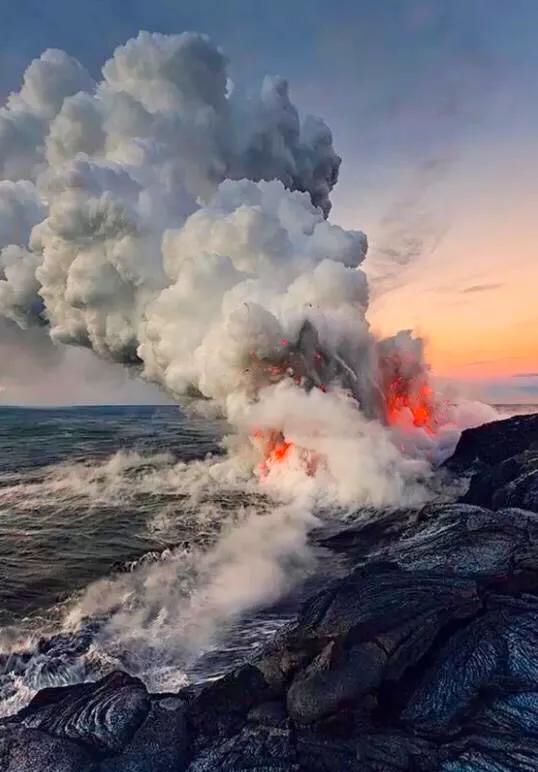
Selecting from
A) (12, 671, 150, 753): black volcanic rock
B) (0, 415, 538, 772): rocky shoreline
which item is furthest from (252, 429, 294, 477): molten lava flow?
(12, 671, 150, 753): black volcanic rock

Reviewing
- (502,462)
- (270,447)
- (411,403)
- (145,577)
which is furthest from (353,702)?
(411,403)

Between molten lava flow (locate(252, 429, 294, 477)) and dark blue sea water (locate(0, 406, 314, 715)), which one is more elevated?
molten lava flow (locate(252, 429, 294, 477))

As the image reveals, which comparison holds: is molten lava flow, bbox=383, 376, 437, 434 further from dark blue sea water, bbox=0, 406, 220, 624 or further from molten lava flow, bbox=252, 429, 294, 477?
dark blue sea water, bbox=0, 406, 220, 624

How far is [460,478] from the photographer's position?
3338cm

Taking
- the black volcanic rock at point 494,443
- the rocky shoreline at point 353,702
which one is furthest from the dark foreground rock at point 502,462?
the rocky shoreline at point 353,702

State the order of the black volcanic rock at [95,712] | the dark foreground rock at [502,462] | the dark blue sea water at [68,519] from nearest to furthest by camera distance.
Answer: the black volcanic rock at [95,712], the dark blue sea water at [68,519], the dark foreground rock at [502,462]

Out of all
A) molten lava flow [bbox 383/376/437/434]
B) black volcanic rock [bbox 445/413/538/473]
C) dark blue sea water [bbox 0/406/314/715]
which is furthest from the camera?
molten lava flow [bbox 383/376/437/434]

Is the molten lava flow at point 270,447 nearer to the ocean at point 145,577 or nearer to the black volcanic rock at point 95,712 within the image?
the ocean at point 145,577

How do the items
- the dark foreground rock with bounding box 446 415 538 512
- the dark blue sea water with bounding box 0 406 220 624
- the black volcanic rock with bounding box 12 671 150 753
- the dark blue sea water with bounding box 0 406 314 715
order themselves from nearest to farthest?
the black volcanic rock with bounding box 12 671 150 753 < the dark blue sea water with bounding box 0 406 314 715 < the dark blue sea water with bounding box 0 406 220 624 < the dark foreground rock with bounding box 446 415 538 512

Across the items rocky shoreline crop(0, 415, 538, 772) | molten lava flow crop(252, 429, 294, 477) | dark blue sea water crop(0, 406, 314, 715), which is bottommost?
dark blue sea water crop(0, 406, 314, 715)

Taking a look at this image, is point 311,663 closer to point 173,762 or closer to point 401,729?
point 401,729

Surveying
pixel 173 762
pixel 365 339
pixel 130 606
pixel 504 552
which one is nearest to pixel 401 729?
pixel 173 762

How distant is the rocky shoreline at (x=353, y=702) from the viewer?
9883mm

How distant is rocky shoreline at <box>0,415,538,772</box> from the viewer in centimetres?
988
